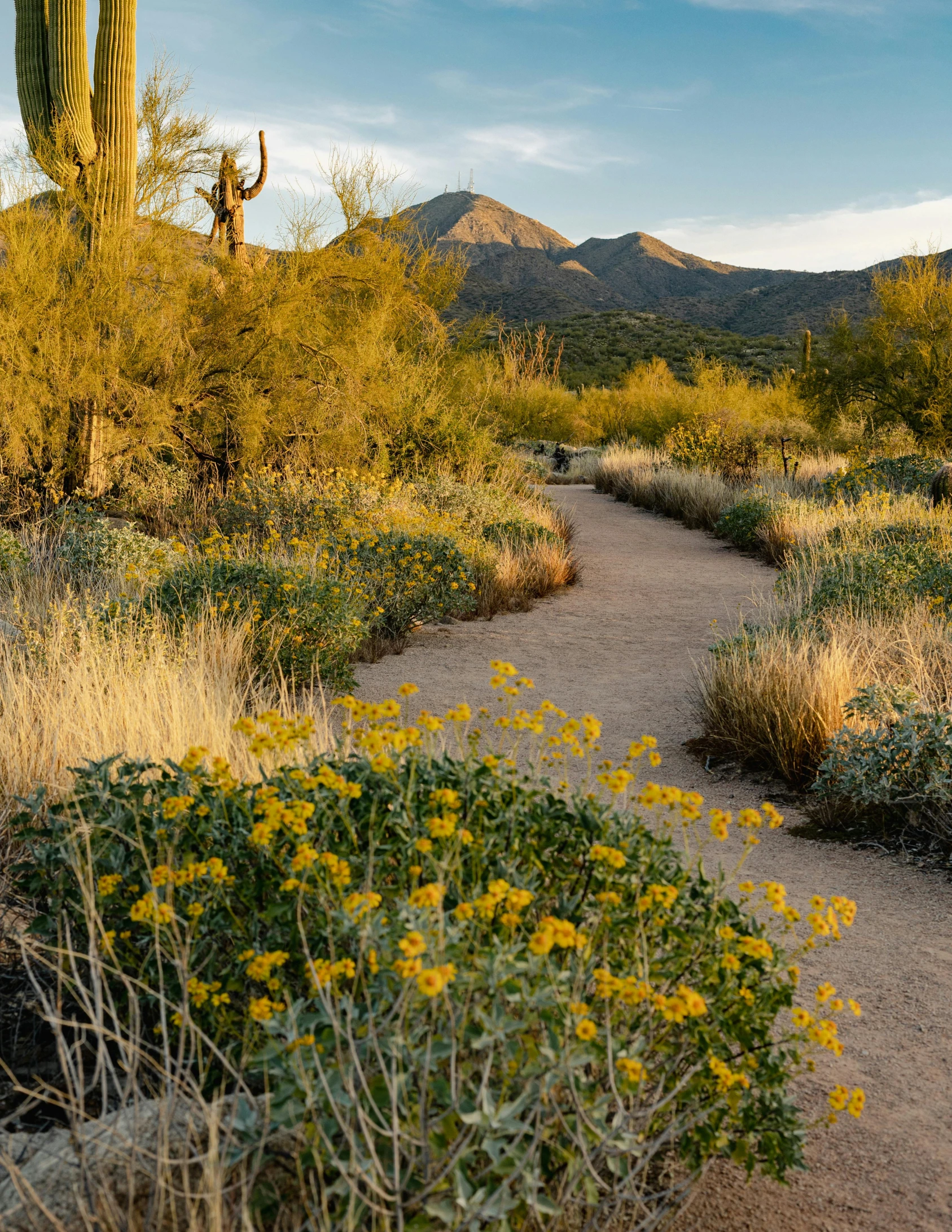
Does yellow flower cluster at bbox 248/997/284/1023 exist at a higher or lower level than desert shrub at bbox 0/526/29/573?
higher

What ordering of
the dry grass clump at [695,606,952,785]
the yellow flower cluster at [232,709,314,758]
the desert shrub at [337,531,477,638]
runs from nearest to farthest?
the yellow flower cluster at [232,709,314,758] < the dry grass clump at [695,606,952,785] < the desert shrub at [337,531,477,638]

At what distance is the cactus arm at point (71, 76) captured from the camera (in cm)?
1019

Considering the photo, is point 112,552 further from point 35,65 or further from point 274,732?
point 35,65

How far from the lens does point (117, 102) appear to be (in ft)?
34.7

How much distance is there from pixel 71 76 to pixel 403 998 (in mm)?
11655

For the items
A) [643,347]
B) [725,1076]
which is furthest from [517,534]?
[643,347]

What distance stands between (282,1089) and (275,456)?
1079 centimetres

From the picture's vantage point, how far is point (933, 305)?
50.1 feet

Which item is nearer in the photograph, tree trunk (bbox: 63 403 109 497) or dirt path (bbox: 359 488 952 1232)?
dirt path (bbox: 359 488 952 1232)

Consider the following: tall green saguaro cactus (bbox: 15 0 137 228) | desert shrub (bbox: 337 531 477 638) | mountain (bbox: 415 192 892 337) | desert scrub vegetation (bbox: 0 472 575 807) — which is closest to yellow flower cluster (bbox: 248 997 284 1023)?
desert scrub vegetation (bbox: 0 472 575 807)

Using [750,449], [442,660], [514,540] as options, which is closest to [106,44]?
[514,540]

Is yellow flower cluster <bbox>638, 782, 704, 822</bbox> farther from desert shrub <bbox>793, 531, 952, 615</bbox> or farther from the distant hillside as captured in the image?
the distant hillside

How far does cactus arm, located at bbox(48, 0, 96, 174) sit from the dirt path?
671cm

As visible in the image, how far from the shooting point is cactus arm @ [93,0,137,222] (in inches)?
412
